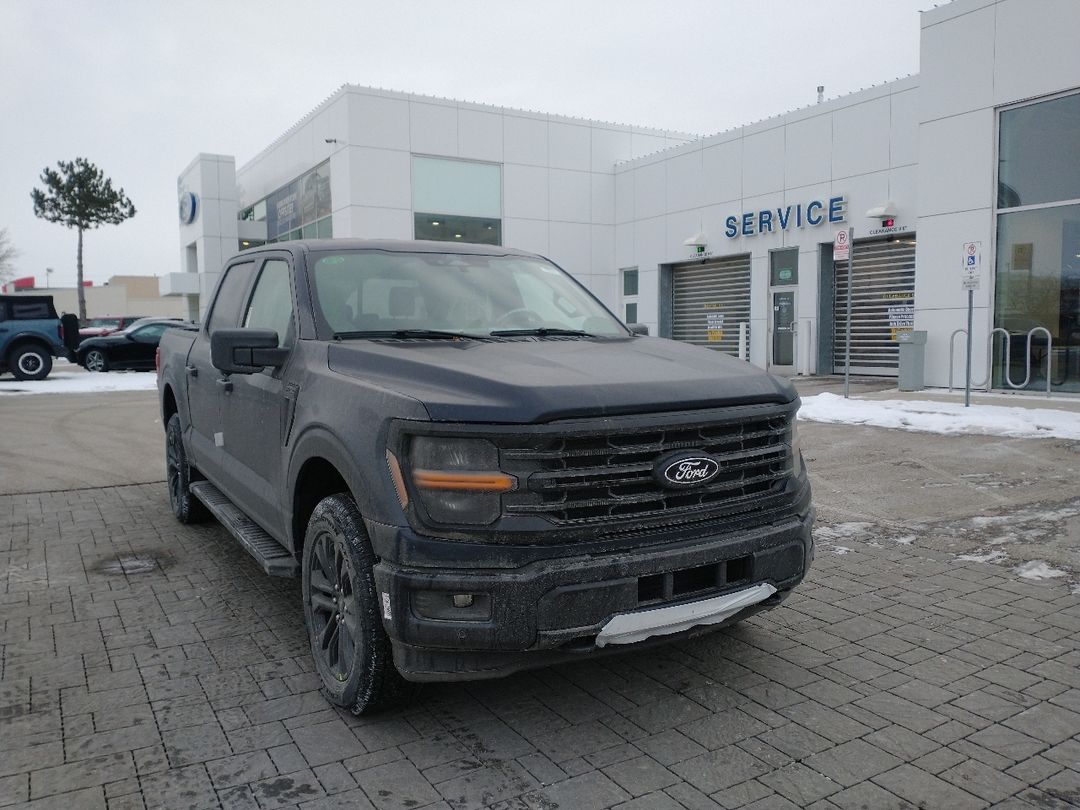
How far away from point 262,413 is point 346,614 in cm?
131

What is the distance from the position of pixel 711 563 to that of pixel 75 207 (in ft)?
171

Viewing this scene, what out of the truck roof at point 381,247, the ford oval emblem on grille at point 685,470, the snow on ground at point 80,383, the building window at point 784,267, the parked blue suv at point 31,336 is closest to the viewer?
the ford oval emblem on grille at point 685,470

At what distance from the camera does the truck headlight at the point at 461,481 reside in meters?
2.86

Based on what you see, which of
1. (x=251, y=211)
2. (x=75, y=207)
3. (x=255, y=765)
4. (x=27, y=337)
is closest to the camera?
(x=255, y=765)

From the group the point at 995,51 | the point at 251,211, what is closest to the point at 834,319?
the point at 995,51

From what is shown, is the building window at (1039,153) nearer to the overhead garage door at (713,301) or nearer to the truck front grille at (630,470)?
the overhead garage door at (713,301)

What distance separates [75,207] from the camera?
47094mm

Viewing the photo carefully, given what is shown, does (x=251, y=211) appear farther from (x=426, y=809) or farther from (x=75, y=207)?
(x=426, y=809)

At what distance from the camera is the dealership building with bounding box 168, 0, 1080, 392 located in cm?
1373

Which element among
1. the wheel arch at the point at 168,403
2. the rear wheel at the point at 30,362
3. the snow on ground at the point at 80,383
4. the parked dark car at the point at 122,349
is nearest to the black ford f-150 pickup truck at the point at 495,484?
the wheel arch at the point at 168,403

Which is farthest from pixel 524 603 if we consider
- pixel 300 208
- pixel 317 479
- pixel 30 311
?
pixel 300 208

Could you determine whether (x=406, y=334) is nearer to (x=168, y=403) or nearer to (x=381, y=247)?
(x=381, y=247)

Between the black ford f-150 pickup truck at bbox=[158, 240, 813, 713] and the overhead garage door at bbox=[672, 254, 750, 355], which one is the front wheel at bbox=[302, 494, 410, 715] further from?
the overhead garage door at bbox=[672, 254, 750, 355]

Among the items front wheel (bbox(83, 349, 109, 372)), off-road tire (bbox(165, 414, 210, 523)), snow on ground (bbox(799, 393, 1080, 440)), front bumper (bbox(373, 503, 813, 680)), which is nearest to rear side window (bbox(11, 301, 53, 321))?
front wheel (bbox(83, 349, 109, 372))
